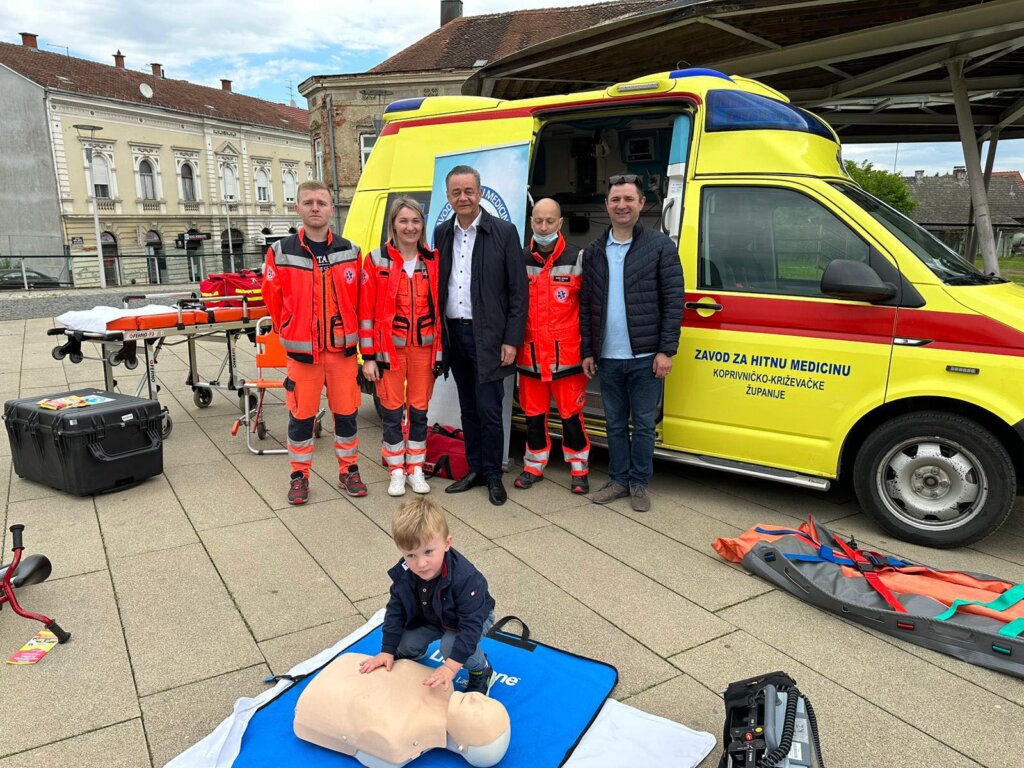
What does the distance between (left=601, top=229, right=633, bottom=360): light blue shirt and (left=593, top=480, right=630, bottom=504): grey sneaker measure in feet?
3.12

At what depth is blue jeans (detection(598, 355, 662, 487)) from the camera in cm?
458

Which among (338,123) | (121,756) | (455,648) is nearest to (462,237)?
(455,648)

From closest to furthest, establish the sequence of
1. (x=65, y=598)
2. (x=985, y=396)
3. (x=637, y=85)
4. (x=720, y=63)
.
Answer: (x=65, y=598), (x=985, y=396), (x=637, y=85), (x=720, y=63)

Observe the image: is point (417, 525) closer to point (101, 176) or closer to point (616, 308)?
point (616, 308)

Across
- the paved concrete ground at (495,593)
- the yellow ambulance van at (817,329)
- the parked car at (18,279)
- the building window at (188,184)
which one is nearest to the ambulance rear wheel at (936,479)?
the yellow ambulance van at (817,329)

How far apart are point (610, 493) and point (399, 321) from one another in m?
1.89

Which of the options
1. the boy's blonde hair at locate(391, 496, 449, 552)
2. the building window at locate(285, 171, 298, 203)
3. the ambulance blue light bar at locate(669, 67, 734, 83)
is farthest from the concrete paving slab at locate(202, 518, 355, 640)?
the building window at locate(285, 171, 298, 203)

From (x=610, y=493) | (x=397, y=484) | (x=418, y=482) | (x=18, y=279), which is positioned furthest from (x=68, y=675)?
(x=18, y=279)

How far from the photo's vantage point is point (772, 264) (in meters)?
4.42

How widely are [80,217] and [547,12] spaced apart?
34.5m

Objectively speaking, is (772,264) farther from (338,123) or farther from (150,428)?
(338,123)

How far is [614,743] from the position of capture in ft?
8.27

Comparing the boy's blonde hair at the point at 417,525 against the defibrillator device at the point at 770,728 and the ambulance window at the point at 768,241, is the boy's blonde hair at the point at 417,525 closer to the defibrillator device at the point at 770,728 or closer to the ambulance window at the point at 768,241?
the defibrillator device at the point at 770,728

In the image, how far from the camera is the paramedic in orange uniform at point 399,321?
4.75m
